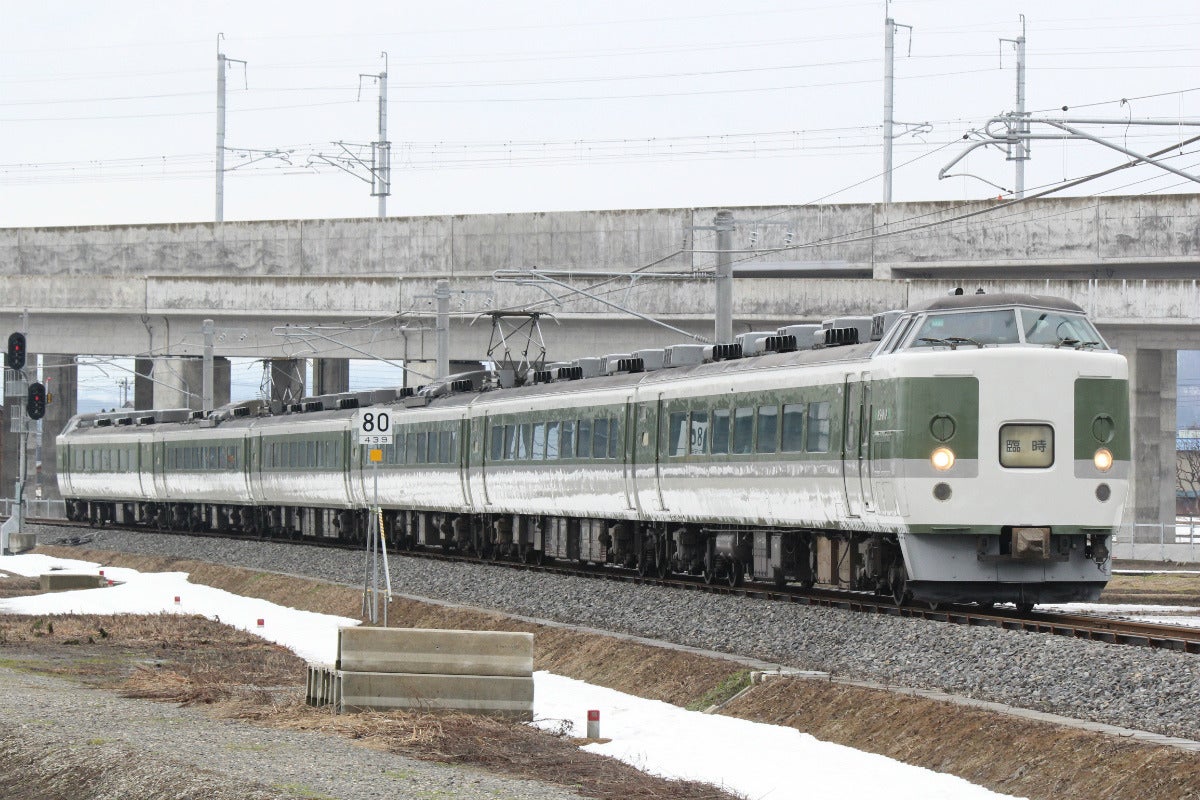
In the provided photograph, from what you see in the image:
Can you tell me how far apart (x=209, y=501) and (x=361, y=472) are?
546 inches

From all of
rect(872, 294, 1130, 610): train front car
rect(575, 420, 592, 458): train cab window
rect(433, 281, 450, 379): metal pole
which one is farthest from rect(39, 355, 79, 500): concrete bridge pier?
rect(872, 294, 1130, 610): train front car

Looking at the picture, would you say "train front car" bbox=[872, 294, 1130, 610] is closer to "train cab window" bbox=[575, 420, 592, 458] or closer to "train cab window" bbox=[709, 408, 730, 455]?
"train cab window" bbox=[709, 408, 730, 455]

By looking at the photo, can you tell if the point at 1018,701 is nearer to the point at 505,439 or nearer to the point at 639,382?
the point at 639,382

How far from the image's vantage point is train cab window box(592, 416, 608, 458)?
1134 inches

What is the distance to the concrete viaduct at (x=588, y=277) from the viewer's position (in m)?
52.7

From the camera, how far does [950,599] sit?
19.7 meters

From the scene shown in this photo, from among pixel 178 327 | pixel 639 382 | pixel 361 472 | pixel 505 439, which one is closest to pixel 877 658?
pixel 639 382

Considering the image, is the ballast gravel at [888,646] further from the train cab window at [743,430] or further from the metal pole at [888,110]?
the metal pole at [888,110]

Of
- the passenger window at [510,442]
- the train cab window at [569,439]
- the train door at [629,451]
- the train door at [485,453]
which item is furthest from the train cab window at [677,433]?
the train door at [485,453]

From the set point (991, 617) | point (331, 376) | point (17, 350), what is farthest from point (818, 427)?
point (331, 376)

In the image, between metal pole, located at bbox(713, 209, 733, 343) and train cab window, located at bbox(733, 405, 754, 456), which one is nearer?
train cab window, located at bbox(733, 405, 754, 456)

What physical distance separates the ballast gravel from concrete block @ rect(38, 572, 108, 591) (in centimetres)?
839

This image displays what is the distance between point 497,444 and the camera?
3406cm

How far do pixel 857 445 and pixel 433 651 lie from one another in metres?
5.57
